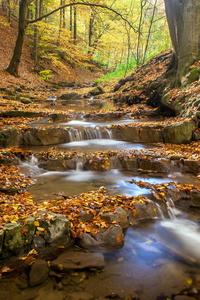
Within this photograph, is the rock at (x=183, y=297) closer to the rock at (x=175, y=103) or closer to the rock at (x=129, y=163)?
the rock at (x=129, y=163)

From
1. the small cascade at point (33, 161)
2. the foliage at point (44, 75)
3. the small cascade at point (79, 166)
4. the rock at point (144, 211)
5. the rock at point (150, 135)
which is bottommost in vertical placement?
the rock at point (144, 211)

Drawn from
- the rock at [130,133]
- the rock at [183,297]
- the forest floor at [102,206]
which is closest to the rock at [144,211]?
the forest floor at [102,206]

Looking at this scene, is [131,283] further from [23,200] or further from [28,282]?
[23,200]

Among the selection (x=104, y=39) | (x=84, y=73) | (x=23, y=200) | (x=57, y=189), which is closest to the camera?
(x=23, y=200)

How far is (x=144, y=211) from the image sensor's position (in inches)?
168

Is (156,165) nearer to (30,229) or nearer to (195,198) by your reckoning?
(195,198)

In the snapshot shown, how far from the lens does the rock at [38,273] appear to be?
105 inches

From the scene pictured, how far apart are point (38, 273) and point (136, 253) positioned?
1547 mm

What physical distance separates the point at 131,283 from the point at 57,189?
9.50 ft

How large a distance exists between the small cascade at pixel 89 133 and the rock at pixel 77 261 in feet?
20.3

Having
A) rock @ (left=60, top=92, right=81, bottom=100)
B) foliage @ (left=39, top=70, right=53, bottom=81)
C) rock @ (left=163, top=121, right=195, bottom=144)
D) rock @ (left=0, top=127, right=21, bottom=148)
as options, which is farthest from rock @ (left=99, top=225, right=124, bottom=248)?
foliage @ (left=39, top=70, right=53, bottom=81)

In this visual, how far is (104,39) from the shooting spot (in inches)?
1064

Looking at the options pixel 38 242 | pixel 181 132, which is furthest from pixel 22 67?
pixel 38 242

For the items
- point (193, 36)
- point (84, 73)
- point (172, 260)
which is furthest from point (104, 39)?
point (172, 260)
